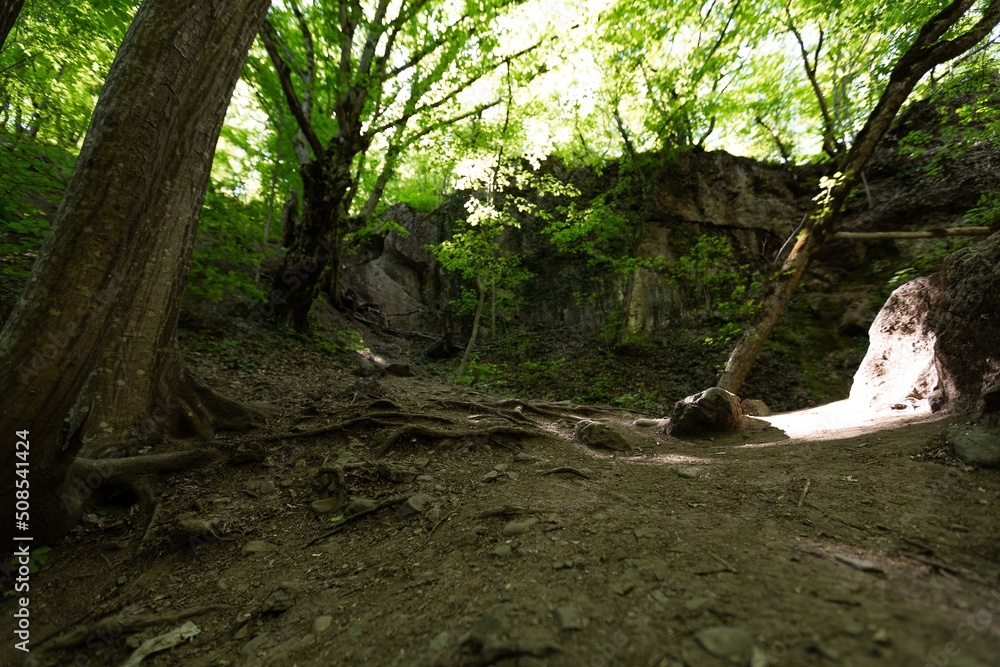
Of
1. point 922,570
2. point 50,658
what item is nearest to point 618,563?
point 922,570

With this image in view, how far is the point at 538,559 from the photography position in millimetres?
2273

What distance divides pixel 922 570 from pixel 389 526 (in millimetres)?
3275

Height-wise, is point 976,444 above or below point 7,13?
below

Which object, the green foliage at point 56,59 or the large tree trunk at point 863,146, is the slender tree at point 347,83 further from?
Answer: the large tree trunk at point 863,146

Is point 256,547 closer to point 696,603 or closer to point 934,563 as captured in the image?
point 696,603

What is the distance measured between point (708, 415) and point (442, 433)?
410cm

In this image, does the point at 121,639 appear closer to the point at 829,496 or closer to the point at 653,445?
the point at 829,496

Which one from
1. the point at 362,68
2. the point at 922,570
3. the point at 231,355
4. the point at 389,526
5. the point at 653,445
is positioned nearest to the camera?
the point at 922,570

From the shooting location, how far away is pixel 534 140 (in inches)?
522

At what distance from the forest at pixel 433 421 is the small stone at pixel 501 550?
44 millimetres

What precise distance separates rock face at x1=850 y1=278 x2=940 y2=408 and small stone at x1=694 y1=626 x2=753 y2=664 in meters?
5.88

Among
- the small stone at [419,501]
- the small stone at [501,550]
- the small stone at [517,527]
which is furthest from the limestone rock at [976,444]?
the small stone at [419,501]

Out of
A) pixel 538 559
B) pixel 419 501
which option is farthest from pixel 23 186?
pixel 538 559

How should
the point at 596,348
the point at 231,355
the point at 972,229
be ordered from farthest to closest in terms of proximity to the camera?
the point at 596,348 < the point at 231,355 < the point at 972,229
